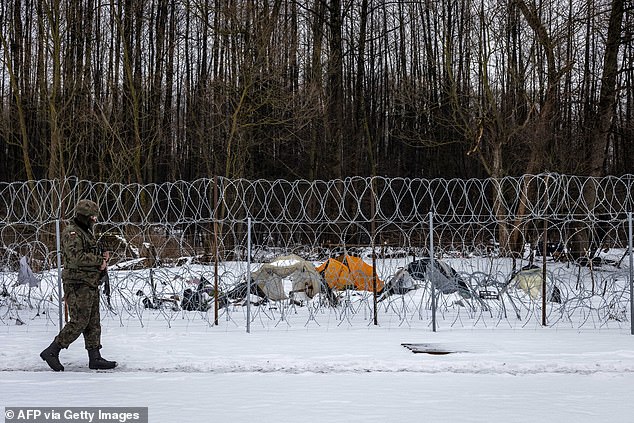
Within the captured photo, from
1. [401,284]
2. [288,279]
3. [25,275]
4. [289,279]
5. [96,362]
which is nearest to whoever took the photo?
[96,362]

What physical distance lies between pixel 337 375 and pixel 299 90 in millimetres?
18224

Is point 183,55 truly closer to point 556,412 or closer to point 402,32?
point 402,32

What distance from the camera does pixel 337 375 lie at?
6535 millimetres

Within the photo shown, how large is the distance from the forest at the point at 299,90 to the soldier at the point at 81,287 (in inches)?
442

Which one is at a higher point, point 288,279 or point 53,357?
point 288,279

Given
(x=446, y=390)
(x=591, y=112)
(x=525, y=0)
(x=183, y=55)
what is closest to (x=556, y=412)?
(x=446, y=390)

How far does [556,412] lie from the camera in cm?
516

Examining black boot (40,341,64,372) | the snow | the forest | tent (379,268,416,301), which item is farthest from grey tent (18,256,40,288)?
the forest

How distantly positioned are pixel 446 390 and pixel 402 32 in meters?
29.2

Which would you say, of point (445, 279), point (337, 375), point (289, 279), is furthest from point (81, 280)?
point (445, 279)

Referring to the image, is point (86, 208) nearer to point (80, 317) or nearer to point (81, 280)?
point (81, 280)

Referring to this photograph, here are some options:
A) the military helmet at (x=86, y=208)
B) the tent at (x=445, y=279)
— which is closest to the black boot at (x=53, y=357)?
the military helmet at (x=86, y=208)

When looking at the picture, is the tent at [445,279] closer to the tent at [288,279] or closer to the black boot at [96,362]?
the tent at [288,279]

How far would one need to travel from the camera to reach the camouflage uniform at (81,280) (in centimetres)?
651
